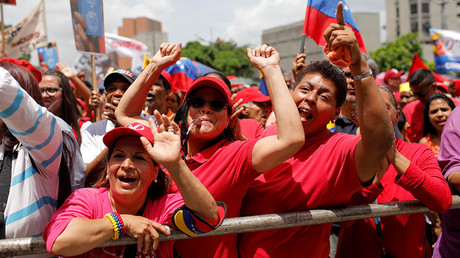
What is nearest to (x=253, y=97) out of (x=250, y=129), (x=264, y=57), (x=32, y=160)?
(x=250, y=129)

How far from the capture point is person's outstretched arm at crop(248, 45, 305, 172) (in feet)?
6.54

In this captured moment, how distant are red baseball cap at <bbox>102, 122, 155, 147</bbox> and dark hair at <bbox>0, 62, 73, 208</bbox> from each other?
233 mm

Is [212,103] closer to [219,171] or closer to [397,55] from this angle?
[219,171]

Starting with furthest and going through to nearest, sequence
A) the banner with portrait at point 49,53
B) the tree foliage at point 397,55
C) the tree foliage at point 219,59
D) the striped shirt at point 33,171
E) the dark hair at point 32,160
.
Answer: the tree foliage at point 219,59 < the tree foliage at point 397,55 < the banner with portrait at point 49,53 < the dark hair at point 32,160 < the striped shirt at point 33,171

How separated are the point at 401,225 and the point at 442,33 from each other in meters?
6.57

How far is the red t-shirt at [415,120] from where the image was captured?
542 cm

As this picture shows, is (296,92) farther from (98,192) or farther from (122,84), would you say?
(122,84)

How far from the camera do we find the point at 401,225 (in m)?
2.75

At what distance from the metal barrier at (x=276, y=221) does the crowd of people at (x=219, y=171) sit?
6cm

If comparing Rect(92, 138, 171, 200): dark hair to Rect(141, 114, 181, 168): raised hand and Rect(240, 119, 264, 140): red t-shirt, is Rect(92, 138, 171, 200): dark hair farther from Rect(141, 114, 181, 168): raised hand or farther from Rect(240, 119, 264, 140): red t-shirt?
Rect(240, 119, 264, 140): red t-shirt

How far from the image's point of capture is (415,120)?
5.61 meters

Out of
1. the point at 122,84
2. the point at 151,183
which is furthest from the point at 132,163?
the point at 122,84

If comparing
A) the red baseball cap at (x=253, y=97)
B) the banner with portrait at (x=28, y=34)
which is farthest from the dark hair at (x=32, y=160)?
the banner with portrait at (x=28, y=34)

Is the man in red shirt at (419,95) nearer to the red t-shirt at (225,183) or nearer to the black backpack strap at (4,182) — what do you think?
the red t-shirt at (225,183)
